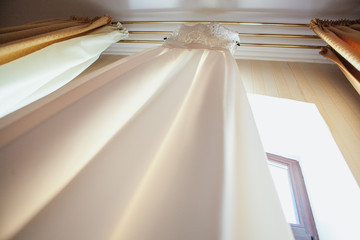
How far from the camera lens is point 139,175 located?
294 mm

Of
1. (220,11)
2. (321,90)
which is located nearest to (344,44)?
(321,90)

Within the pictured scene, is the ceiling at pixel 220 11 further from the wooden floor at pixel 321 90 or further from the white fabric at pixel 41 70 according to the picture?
the white fabric at pixel 41 70

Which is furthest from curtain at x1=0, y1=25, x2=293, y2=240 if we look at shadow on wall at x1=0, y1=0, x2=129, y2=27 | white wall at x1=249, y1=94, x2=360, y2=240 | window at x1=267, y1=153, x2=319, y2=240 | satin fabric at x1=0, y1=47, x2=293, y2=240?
shadow on wall at x1=0, y1=0, x2=129, y2=27

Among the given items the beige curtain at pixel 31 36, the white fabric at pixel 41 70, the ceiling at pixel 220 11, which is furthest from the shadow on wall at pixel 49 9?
the white fabric at pixel 41 70

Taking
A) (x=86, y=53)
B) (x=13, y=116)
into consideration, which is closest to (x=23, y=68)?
(x=86, y=53)

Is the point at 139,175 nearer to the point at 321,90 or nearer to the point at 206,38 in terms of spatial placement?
the point at 206,38

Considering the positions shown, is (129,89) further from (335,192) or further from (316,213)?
(316,213)

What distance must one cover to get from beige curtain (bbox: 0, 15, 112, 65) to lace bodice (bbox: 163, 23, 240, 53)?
57 cm

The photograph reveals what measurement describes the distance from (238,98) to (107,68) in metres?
0.50

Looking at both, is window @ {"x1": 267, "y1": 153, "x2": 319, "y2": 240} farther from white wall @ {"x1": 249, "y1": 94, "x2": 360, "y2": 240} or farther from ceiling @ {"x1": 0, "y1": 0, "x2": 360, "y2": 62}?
ceiling @ {"x1": 0, "y1": 0, "x2": 360, "y2": 62}

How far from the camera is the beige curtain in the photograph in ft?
2.19

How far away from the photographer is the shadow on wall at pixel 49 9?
4.04ft

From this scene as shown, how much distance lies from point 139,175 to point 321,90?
3.66 ft

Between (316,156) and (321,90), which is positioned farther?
(321,90)
